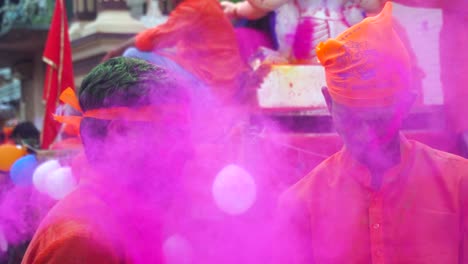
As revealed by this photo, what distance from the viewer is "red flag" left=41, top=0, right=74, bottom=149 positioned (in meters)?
6.21

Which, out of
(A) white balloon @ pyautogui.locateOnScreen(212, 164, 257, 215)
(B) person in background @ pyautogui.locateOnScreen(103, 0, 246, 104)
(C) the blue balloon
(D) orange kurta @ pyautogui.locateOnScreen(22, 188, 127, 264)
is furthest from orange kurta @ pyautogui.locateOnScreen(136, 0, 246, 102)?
(D) orange kurta @ pyautogui.locateOnScreen(22, 188, 127, 264)

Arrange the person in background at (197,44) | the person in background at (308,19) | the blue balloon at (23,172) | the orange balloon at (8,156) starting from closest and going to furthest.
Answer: the blue balloon at (23,172)
the person in background at (308,19)
the person in background at (197,44)
the orange balloon at (8,156)

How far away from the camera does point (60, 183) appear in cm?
269

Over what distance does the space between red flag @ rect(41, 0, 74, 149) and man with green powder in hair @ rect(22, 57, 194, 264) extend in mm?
4765

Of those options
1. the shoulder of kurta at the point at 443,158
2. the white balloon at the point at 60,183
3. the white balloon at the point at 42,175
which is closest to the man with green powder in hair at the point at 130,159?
the shoulder of kurta at the point at 443,158

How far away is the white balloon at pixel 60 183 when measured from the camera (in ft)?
8.73

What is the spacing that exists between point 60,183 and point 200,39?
6.44ft

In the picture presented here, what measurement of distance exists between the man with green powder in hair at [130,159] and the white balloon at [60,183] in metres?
1.09

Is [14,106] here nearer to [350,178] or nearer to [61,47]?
[61,47]

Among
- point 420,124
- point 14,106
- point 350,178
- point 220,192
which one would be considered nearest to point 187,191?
point 220,192

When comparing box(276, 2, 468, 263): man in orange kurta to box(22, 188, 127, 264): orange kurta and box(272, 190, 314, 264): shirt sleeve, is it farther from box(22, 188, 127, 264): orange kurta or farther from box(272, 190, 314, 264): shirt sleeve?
box(22, 188, 127, 264): orange kurta

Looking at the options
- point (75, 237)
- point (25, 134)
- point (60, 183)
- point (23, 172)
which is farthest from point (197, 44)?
point (25, 134)

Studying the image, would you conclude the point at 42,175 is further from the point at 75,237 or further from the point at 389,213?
the point at 389,213

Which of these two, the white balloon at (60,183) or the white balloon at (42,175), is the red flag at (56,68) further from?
the white balloon at (60,183)
